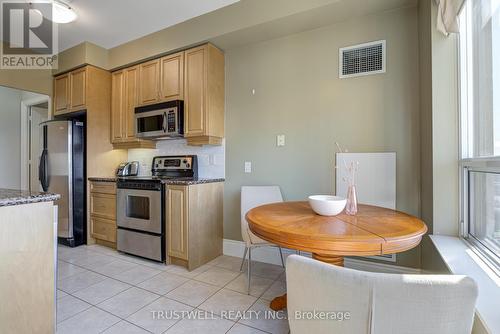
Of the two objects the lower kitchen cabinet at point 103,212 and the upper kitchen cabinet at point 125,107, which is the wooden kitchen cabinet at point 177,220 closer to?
the lower kitchen cabinet at point 103,212

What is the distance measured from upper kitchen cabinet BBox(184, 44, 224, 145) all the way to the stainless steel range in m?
0.41

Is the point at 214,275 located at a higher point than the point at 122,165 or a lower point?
lower

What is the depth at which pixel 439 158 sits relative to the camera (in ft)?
5.05

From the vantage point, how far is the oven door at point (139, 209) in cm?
250

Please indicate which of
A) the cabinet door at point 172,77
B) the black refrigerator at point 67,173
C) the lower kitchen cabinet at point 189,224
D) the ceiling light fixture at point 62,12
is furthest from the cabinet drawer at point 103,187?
the ceiling light fixture at point 62,12

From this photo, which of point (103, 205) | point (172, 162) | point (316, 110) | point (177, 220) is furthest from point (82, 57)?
point (316, 110)

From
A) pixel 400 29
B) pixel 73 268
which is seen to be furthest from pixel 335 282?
pixel 73 268

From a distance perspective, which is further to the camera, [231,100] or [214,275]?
[231,100]

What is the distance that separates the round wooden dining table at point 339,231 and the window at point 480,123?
377 mm

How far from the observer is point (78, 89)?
3242mm

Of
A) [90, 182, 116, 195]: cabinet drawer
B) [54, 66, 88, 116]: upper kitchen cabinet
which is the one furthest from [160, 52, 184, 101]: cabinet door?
[90, 182, 116, 195]: cabinet drawer

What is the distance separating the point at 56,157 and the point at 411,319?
394 centimetres

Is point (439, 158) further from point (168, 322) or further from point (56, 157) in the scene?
point (56, 157)

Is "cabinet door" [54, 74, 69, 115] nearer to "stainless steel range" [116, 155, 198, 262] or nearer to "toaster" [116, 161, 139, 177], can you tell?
"toaster" [116, 161, 139, 177]
